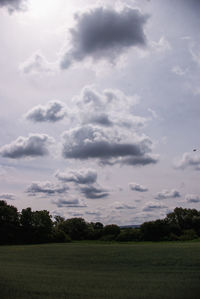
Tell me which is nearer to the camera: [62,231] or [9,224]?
[9,224]

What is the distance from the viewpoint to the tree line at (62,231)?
107312 millimetres

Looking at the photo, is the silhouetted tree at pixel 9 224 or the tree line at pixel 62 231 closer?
the silhouetted tree at pixel 9 224

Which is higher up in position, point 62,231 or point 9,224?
point 9,224

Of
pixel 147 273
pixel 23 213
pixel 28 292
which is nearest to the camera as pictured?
pixel 28 292

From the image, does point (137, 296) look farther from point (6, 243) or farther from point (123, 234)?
point (123, 234)

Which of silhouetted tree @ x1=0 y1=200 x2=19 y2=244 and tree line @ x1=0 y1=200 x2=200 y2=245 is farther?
tree line @ x1=0 y1=200 x2=200 y2=245

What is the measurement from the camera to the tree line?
10731 centimetres

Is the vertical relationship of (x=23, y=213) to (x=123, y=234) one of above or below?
above

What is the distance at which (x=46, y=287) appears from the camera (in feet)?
66.4

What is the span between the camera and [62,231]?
4628 inches

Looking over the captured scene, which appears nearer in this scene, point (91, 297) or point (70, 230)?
point (91, 297)

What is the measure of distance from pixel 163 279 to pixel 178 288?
4.58m

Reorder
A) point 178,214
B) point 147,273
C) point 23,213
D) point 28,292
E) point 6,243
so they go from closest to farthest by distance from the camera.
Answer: point 28,292, point 147,273, point 6,243, point 23,213, point 178,214

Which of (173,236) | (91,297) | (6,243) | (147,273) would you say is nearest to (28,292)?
(91,297)
